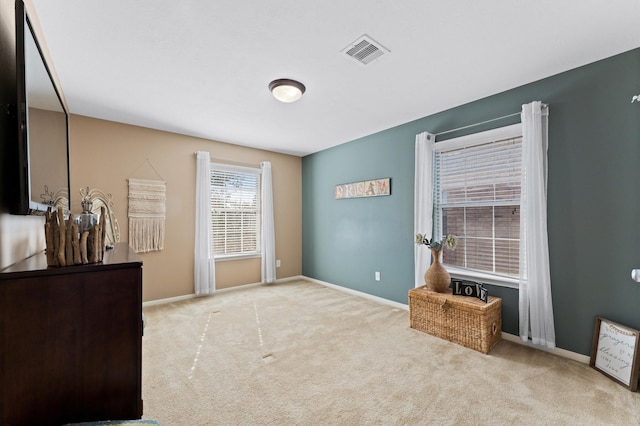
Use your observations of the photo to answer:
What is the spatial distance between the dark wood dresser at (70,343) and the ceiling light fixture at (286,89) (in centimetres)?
202

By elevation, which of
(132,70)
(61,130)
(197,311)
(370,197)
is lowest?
(197,311)

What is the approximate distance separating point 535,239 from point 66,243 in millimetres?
3230

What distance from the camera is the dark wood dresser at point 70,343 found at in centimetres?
92

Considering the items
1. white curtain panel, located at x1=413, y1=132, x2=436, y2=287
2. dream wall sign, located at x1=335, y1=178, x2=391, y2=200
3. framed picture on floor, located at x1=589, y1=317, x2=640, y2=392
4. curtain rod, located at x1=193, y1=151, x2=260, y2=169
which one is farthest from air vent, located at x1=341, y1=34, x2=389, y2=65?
curtain rod, located at x1=193, y1=151, x2=260, y2=169

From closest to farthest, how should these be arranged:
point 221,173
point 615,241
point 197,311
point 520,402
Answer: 1. point 520,402
2. point 615,241
3. point 197,311
4. point 221,173

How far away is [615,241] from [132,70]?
4230 millimetres

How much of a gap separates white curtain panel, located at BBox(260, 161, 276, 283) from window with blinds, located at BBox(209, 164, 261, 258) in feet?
0.43

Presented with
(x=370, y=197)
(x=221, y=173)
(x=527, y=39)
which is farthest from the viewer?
(x=221, y=173)

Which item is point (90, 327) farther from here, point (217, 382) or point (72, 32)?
point (72, 32)

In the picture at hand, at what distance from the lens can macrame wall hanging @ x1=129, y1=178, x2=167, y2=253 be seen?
3.74 m

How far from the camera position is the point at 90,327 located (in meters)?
1.05

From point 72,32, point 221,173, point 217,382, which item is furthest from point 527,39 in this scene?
point 221,173

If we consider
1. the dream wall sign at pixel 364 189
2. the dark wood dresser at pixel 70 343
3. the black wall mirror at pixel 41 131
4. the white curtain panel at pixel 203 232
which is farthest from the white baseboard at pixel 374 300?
the dark wood dresser at pixel 70 343

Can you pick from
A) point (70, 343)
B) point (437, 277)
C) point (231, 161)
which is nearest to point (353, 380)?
point (437, 277)
